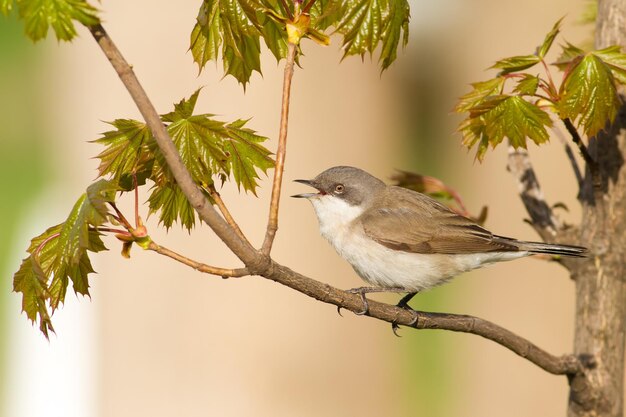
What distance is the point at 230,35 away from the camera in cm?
270

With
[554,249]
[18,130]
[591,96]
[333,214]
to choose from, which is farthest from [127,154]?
[18,130]

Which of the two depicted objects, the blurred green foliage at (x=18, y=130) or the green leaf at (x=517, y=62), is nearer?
the green leaf at (x=517, y=62)

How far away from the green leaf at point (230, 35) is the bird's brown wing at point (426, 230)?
2.07 meters

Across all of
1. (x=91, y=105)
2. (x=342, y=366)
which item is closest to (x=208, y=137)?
(x=91, y=105)

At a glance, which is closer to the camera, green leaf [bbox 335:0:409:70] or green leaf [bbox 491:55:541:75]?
green leaf [bbox 335:0:409:70]

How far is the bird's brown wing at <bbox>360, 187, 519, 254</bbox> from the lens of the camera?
4.68 m

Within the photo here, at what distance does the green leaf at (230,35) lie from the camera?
2.61 meters

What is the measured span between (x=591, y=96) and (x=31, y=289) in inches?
85.8

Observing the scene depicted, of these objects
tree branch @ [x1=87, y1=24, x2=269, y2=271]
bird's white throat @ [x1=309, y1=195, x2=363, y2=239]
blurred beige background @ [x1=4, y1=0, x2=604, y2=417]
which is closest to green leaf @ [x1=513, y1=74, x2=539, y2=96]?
tree branch @ [x1=87, y1=24, x2=269, y2=271]

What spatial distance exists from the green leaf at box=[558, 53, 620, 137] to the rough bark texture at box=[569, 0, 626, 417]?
56 cm

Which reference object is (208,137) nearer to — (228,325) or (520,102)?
(520,102)

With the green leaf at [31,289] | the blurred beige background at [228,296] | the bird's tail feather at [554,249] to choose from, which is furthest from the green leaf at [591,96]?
the blurred beige background at [228,296]

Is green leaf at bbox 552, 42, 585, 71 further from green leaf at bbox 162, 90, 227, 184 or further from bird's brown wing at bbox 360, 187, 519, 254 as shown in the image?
green leaf at bbox 162, 90, 227, 184

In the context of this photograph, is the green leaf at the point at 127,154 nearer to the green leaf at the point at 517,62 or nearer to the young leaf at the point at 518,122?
the young leaf at the point at 518,122
